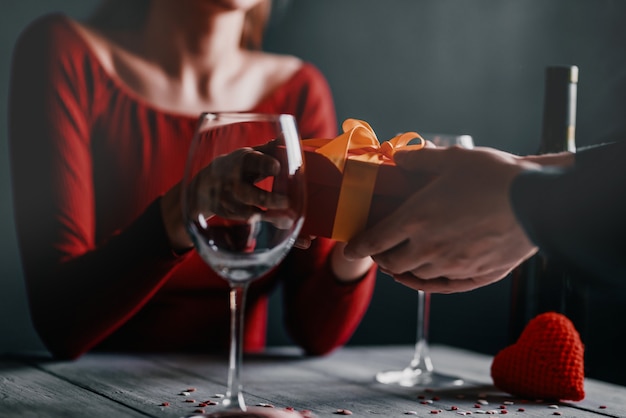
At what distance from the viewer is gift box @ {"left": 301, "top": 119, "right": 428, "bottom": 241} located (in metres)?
0.74

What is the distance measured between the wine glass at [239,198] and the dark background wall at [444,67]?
129 cm

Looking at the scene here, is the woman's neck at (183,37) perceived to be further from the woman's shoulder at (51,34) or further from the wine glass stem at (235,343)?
the wine glass stem at (235,343)

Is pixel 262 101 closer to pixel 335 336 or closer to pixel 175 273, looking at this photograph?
pixel 175 273

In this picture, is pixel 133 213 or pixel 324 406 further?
pixel 133 213

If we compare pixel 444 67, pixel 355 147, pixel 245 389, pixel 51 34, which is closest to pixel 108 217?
pixel 51 34

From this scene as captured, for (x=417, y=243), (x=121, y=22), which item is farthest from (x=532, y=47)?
(x=417, y=243)

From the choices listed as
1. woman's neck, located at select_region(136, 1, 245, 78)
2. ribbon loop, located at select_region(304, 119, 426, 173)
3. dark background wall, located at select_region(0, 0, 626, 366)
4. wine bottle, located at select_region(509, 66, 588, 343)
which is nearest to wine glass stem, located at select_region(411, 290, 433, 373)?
wine bottle, located at select_region(509, 66, 588, 343)

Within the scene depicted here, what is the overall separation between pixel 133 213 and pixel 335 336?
18.6 inches

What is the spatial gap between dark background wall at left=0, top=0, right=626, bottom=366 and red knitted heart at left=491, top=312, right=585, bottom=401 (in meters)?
1.03

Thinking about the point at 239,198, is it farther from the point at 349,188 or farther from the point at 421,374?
the point at 421,374

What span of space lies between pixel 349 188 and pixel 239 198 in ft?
0.59

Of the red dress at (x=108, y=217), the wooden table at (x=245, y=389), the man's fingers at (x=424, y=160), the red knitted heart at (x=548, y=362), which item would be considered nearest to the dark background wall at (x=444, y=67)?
the red dress at (x=108, y=217)

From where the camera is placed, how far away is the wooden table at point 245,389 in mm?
749

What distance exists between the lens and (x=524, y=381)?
0.87 meters
